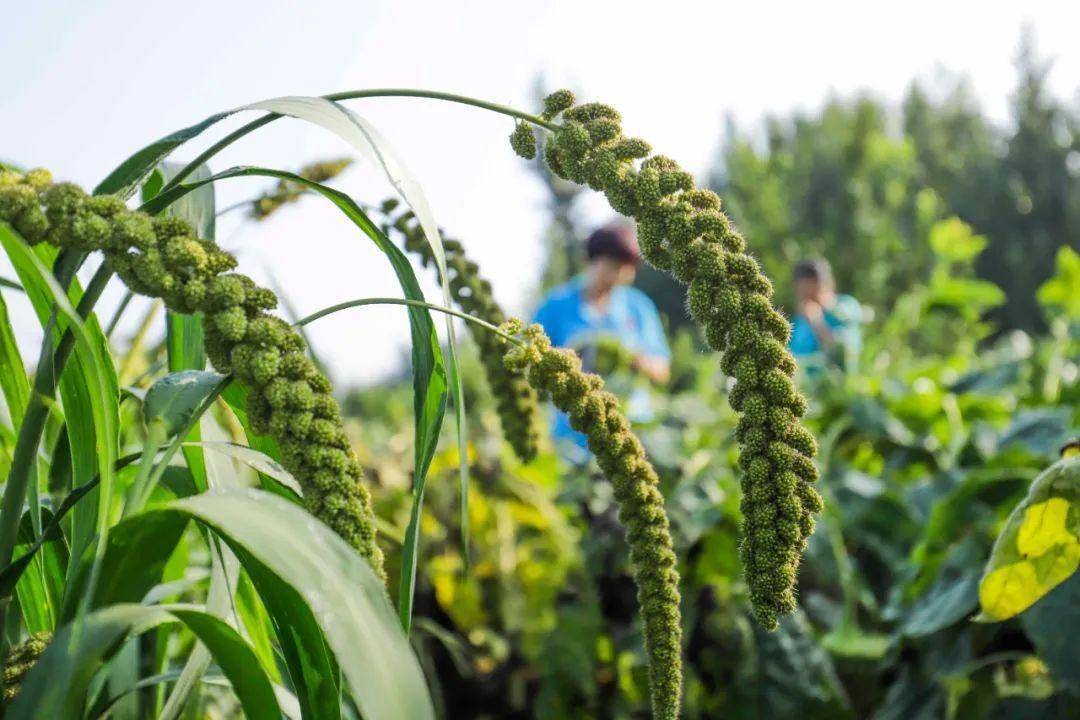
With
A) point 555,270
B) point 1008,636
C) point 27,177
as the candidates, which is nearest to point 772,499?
point 27,177

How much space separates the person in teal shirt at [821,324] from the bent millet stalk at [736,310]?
2.86 metres

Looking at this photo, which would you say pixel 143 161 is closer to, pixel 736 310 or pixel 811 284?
pixel 736 310

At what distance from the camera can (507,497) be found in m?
3.50

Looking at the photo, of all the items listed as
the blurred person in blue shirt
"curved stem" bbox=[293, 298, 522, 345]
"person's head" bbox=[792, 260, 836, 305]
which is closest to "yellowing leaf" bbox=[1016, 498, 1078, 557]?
"curved stem" bbox=[293, 298, 522, 345]

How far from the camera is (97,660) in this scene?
30.4 inches

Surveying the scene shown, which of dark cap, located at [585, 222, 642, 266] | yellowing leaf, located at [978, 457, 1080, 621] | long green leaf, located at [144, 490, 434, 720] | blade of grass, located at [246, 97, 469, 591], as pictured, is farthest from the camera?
dark cap, located at [585, 222, 642, 266]

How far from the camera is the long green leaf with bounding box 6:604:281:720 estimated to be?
71cm

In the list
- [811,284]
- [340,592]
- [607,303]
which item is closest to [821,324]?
[811,284]

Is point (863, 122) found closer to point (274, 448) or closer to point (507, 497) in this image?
point (507, 497)

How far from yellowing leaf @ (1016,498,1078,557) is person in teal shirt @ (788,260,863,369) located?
94.4 inches

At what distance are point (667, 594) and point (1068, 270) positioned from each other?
13.4 feet

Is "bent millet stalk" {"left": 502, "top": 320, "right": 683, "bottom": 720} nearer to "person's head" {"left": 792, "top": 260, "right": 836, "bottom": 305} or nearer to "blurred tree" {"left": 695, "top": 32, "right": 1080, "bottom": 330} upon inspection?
"person's head" {"left": 792, "top": 260, "right": 836, "bottom": 305}

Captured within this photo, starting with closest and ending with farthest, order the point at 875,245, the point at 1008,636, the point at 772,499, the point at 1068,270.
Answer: the point at 772,499, the point at 1008,636, the point at 1068,270, the point at 875,245

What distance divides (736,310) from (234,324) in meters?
0.42
